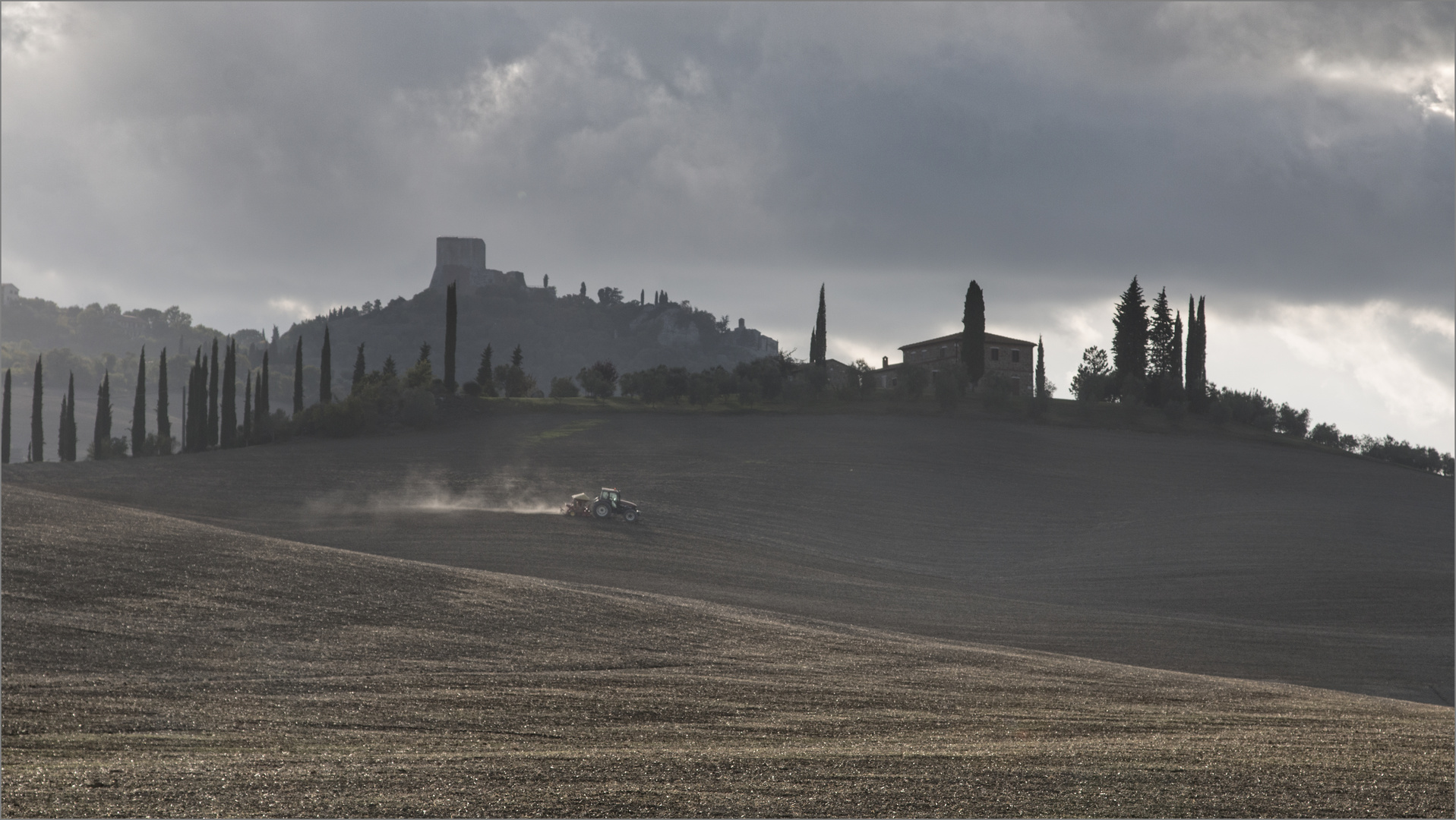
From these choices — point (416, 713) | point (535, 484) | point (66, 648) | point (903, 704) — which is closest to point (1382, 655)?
point (903, 704)

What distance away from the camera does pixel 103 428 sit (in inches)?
3413

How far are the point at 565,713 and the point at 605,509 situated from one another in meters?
29.0

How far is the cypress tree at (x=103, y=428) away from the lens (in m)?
83.8

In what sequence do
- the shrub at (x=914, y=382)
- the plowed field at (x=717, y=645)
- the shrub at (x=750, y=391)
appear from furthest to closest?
the shrub at (x=914, y=382)
the shrub at (x=750, y=391)
the plowed field at (x=717, y=645)

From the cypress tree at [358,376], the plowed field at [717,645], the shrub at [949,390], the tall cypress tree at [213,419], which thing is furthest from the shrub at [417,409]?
the shrub at [949,390]

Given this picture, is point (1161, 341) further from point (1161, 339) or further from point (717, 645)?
point (717, 645)

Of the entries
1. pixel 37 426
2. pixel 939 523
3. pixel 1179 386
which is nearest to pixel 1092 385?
pixel 1179 386

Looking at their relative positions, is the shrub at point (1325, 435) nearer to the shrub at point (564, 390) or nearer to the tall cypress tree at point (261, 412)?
the shrub at point (564, 390)

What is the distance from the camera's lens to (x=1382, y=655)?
29.2 metres

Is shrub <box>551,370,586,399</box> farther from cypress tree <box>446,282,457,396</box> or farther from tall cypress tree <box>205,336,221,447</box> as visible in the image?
tall cypress tree <box>205,336,221,447</box>

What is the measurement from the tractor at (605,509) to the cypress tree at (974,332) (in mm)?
44318

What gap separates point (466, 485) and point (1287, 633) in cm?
3811

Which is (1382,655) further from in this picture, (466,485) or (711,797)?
(466,485)

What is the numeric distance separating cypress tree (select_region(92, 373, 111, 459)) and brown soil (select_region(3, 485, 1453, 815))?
62.0m
